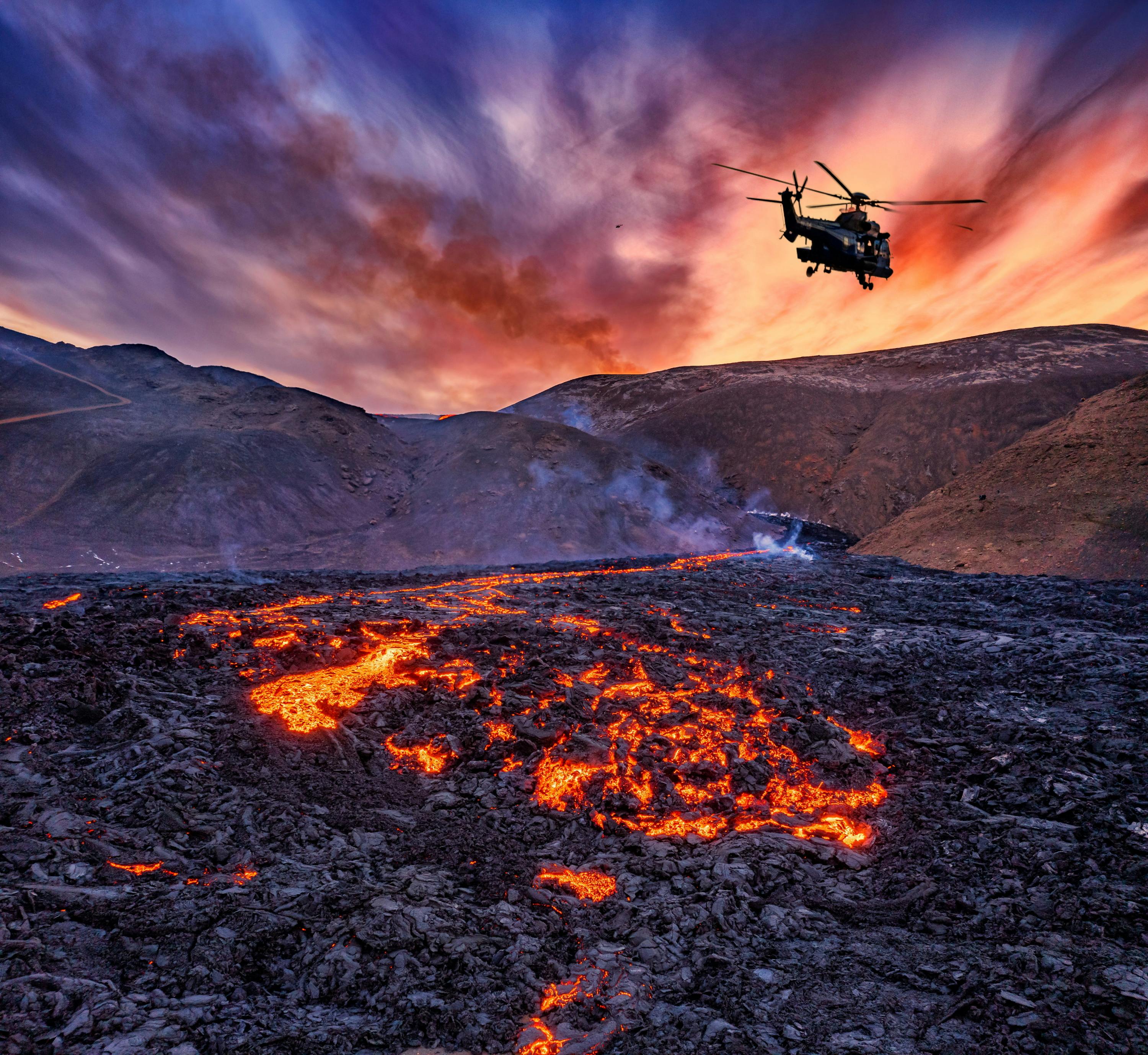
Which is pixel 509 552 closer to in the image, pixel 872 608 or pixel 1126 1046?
pixel 872 608

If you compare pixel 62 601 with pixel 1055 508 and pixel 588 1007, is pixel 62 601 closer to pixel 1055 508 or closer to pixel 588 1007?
pixel 588 1007

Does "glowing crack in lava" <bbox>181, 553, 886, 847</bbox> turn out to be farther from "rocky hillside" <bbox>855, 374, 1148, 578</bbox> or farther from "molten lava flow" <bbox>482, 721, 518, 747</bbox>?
"rocky hillside" <bbox>855, 374, 1148, 578</bbox>

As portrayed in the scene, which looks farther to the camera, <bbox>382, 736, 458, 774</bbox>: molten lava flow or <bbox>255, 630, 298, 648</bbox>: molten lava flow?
<bbox>255, 630, 298, 648</bbox>: molten lava flow

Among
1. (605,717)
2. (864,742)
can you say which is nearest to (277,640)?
(605,717)

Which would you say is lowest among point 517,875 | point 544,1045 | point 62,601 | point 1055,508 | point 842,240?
point 544,1045

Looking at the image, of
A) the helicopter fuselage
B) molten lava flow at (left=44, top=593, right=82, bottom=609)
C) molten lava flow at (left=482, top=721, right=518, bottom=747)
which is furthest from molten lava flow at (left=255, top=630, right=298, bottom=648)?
the helicopter fuselage

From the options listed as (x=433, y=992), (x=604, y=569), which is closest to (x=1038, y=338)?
(x=604, y=569)
